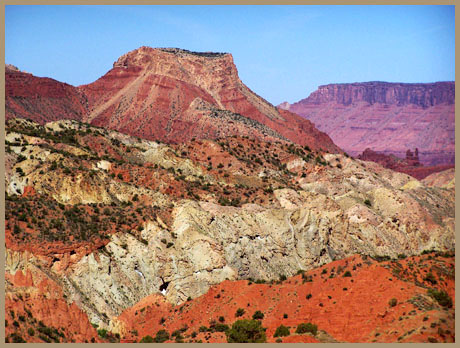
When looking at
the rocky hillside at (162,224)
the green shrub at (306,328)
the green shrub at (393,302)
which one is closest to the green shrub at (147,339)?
the rocky hillside at (162,224)

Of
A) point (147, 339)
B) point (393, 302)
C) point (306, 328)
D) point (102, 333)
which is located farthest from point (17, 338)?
point (393, 302)

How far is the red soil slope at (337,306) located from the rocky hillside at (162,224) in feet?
1.86

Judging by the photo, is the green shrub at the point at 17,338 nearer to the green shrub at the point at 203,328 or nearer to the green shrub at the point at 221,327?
the green shrub at the point at 203,328

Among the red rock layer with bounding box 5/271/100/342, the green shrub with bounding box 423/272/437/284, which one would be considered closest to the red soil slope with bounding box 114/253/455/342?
the green shrub with bounding box 423/272/437/284

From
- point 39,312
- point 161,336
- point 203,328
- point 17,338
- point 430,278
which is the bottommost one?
point 161,336

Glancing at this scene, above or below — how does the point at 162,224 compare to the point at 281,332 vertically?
above

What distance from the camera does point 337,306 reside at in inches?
2953

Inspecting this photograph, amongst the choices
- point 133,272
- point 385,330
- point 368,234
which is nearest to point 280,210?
point 368,234

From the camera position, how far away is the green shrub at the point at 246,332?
2867 inches

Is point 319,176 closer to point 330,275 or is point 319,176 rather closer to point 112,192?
point 112,192

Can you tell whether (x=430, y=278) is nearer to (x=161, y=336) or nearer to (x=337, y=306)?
(x=337, y=306)

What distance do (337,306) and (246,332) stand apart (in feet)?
25.0

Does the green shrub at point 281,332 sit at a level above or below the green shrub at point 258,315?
below

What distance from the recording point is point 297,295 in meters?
80.1
